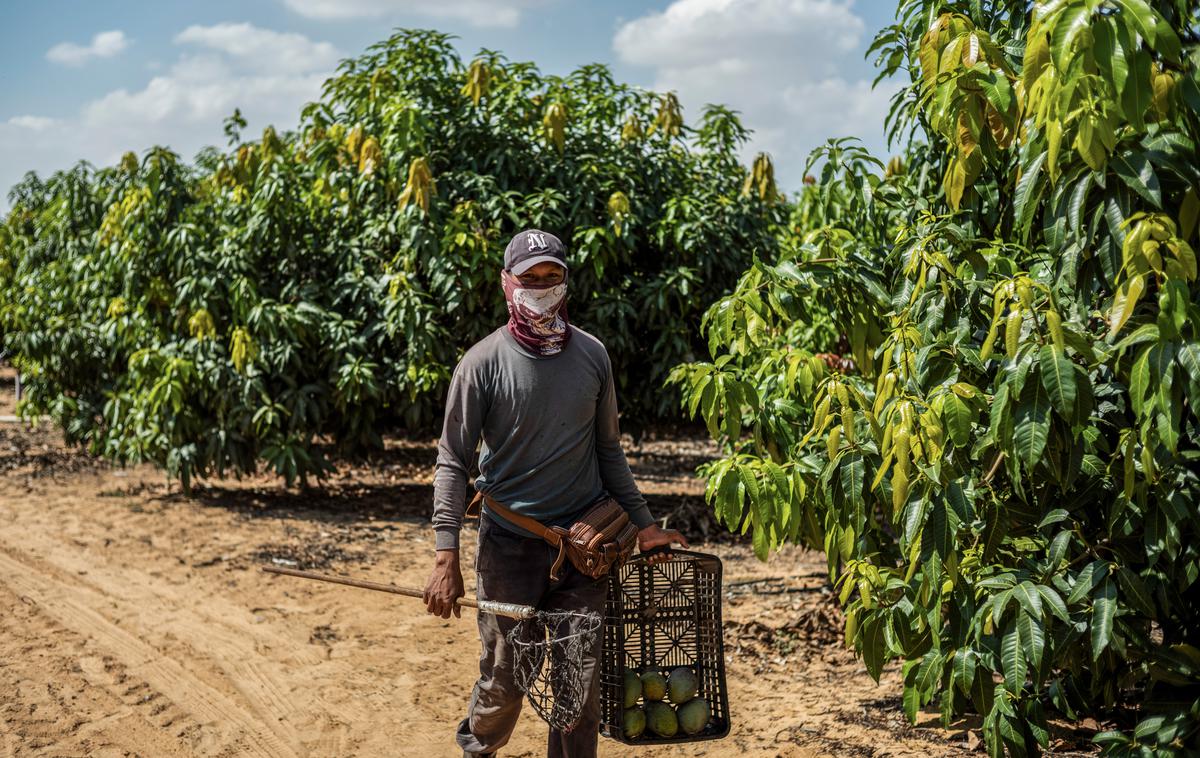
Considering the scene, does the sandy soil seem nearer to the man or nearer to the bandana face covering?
the man

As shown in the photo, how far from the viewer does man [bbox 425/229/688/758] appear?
335 cm

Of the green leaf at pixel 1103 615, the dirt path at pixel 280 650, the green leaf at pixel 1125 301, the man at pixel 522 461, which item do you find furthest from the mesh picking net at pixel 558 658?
the green leaf at pixel 1125 301

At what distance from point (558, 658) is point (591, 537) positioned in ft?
1.27

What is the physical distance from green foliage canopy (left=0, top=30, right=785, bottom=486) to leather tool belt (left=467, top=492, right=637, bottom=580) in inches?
186

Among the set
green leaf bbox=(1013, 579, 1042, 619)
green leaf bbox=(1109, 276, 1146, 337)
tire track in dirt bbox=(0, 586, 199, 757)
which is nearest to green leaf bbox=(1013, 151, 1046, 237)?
green leaf bbox=(1109, 276, 1146, 337)

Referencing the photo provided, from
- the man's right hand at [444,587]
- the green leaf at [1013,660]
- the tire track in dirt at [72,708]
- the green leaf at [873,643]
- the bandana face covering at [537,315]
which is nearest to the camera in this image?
the green leaf at [1013,660]

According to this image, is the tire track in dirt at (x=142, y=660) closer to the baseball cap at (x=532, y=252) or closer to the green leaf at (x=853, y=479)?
the baseball cap at (x=532, y=252)

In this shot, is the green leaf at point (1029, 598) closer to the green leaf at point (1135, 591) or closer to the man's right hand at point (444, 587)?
the green leaf at point (1135, 591)

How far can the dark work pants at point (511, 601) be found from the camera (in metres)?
3.37

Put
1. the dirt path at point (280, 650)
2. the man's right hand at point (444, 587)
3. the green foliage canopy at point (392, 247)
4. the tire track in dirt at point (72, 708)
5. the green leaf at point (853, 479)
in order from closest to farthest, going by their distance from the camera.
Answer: the man's right hand at point (444, 587) < the green leaf at point (853, 479) < the tire track in dirt at point (72, 708) < the dirt path at point (280, 650) < the green foliage canopy at point (392, 247)

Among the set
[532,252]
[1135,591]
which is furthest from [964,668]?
[532,252]

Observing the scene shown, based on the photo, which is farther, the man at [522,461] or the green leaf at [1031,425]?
the man at [522,461]

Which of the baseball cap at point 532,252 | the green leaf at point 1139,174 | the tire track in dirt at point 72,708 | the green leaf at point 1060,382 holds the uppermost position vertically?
the green leaf at point 1139,174

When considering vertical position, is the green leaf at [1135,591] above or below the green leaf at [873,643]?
above
